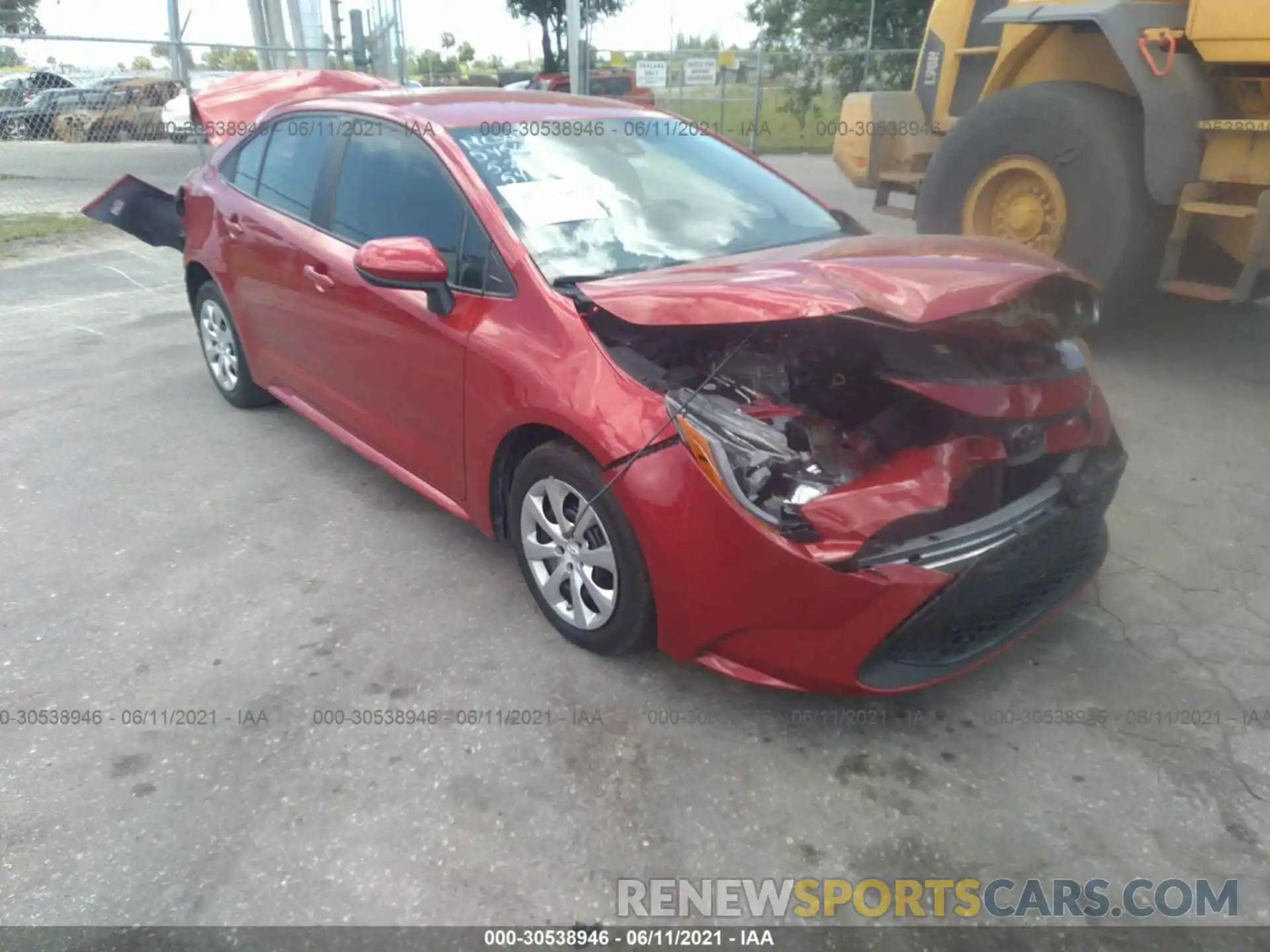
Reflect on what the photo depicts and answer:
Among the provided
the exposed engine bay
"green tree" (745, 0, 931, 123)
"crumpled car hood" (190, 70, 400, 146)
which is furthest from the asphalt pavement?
"green tree" (745, 0, 931, 123)

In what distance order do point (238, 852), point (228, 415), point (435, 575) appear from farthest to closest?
point (228, 415), point (435, 575), point (238, 852)

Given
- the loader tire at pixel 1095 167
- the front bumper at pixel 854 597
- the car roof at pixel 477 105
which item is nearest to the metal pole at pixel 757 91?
the loader tire at pixel 1095 167

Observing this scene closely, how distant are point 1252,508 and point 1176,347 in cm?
255

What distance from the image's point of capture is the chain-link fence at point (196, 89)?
469 inches

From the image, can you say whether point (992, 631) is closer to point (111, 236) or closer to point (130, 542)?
point (130, 542)

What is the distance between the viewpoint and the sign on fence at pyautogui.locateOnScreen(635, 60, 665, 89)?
19281 mm

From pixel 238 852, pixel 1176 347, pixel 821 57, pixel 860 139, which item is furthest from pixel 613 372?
pixel 821 57

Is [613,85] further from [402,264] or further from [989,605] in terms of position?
[989,605]

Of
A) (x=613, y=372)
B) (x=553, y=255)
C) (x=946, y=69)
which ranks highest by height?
(x=946, y=69)

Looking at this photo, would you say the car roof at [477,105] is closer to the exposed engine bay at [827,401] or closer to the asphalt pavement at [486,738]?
the exposed engine bay at [827,401]

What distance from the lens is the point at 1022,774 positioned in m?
2.50

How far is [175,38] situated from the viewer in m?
10.8

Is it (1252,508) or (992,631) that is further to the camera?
(1252,508)

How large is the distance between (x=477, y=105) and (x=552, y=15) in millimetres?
34280
